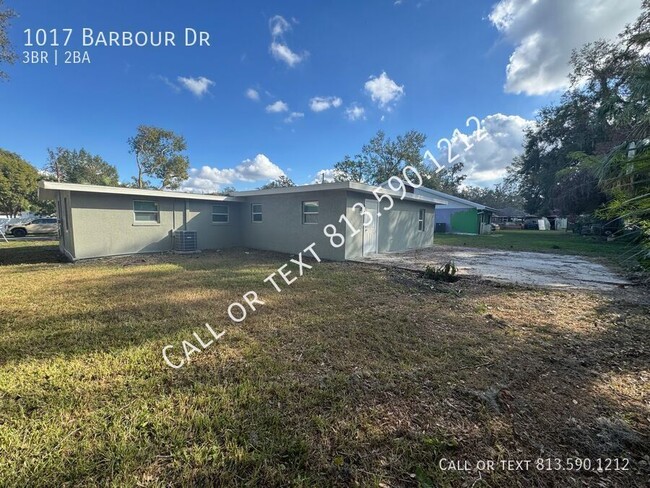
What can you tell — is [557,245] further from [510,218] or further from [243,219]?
[510,218]

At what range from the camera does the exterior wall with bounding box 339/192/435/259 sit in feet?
30.6

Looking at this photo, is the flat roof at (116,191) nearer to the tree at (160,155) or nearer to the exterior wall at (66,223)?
the exterior wall at (66,223)

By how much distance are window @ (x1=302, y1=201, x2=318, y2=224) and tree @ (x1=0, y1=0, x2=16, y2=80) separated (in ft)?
31.9

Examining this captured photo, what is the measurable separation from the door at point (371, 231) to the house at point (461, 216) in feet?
50.1

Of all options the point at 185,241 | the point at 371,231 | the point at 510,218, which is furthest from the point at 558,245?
the point at 510,218

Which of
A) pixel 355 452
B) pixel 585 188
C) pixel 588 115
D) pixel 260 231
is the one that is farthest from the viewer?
pixel 588 115

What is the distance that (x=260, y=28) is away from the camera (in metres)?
9.27

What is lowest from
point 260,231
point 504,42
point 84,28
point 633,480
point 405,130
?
point 633,480

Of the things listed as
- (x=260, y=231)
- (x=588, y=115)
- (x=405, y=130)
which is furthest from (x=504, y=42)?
(x=405, y=130)

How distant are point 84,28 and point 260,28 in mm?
4873

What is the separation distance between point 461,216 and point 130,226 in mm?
24976

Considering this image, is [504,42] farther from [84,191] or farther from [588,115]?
[588,115]

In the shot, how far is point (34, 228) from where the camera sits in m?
18.4

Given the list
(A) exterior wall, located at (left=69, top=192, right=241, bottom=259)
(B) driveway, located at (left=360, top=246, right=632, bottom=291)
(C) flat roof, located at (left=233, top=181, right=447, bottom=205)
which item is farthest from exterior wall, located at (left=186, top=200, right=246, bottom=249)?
(B) driveway, located at (left=360, top=246, right=632, bottom=291)
